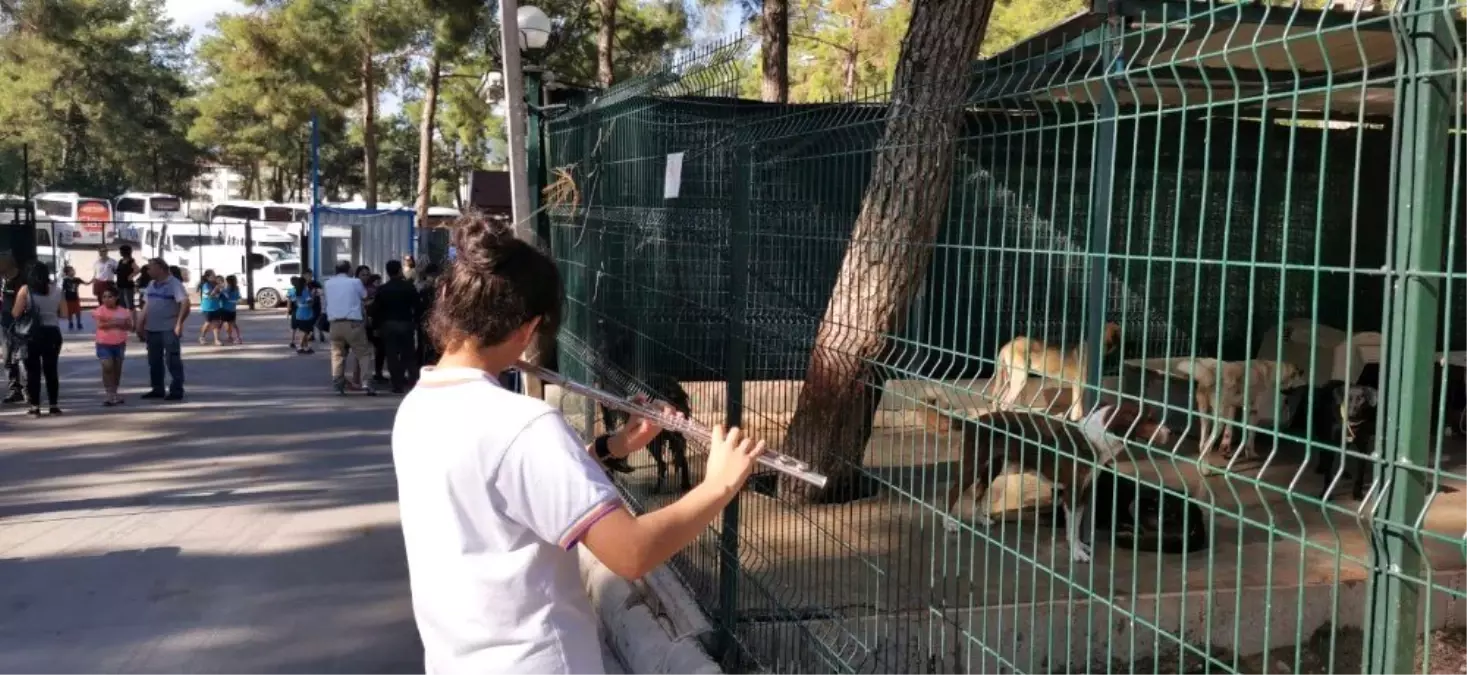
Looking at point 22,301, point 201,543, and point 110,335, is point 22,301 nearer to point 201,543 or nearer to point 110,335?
point 110,335

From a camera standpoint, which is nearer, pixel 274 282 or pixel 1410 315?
pixel 1410 315

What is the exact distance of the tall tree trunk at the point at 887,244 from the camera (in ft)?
12.0

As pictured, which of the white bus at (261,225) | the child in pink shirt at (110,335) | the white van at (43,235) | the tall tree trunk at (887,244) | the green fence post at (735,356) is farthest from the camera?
the white bus at (261,225)

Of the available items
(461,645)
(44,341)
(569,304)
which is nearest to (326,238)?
(44,341)

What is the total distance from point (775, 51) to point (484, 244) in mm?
12839

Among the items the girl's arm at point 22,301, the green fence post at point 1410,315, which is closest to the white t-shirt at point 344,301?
the girl's arm at point 22,301

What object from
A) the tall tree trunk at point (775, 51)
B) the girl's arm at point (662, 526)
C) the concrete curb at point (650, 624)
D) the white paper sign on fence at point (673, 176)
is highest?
the tall tree trunk at point (775, 51)

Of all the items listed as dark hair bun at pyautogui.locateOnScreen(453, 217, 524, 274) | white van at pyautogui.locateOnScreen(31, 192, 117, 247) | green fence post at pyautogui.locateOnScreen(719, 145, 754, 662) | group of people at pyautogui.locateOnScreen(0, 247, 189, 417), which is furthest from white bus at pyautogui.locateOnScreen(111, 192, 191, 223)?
dark hair bun at pyautogui.locateOnScreen(453, 217, 524, 274)

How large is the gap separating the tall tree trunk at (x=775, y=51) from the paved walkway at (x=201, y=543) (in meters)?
5.95

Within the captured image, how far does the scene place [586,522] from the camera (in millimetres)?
1999

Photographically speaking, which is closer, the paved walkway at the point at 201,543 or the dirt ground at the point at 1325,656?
the dirt ground at the point at 1325,656

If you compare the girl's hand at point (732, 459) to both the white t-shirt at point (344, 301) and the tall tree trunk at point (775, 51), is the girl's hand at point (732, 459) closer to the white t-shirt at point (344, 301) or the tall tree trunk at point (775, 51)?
the white t-shirt at point (344, 301)

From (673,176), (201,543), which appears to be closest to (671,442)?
(673,176)

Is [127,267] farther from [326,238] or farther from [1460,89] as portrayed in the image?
[1460,89]
